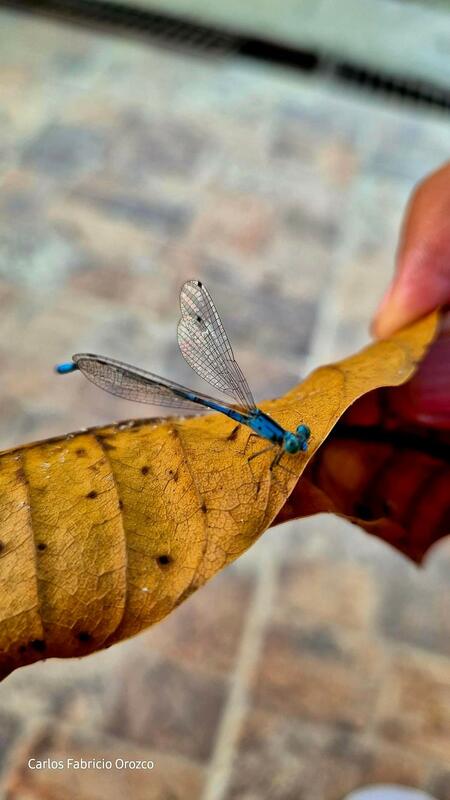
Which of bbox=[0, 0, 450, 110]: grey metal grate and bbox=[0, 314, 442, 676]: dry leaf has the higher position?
bbox=[0, 0, 450, 110]: grey metal grate

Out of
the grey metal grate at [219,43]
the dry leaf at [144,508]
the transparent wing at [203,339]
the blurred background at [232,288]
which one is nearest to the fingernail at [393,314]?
the transparent wing at [203,339]

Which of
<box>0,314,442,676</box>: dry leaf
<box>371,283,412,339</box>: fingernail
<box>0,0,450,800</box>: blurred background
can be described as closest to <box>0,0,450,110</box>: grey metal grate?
<box>0,0,450,800</box>: blurred background

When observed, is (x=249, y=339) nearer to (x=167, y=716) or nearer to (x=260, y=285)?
(x=260, y=285)

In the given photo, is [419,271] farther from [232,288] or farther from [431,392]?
[232,288]

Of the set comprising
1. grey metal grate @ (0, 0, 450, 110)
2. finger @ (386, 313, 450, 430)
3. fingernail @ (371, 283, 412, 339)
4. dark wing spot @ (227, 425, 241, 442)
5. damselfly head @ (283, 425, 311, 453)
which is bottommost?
finger @ (386, 313, 450, 430)

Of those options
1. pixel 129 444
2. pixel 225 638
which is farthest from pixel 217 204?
pixel 129 444

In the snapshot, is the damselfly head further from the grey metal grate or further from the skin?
the grey metal grate

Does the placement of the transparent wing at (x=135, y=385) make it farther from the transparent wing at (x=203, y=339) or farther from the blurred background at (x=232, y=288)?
the blurred background at (x=232, y=288)

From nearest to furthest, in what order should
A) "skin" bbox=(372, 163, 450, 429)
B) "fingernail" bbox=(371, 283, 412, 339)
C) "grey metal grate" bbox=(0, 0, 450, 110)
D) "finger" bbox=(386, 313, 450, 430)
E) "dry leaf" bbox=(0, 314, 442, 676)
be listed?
"dry leaf" bbox=(0, 314, 442, 676) → "finger" bbox=(386, 313, 450, 430) → "skin" bbox=(372, 163, 450, 429) → "fingernail" bbox=(371, 283, 412, 339) → "grey metal grate" bbox=(0, 0, 450, 110)
